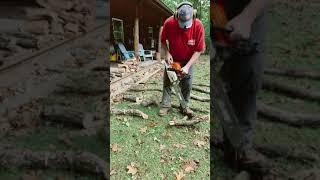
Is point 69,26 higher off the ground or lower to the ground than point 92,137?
higher

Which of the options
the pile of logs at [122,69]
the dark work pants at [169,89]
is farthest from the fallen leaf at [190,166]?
the pile of logs at [122,69]

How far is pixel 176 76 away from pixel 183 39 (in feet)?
0.46

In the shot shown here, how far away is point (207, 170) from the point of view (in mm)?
1267

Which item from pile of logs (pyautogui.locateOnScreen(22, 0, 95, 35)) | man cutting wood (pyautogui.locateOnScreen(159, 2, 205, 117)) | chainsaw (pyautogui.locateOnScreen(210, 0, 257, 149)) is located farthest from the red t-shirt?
pile of logs (pyautogui.locateOnScreen(22, 0, 95, 35))

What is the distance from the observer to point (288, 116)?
49.1 inches

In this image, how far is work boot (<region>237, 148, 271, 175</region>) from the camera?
1.19 metres

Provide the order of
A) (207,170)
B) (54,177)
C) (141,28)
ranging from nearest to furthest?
(207,170) < (54,177) < (141,28)

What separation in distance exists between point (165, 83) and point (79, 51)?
364mm

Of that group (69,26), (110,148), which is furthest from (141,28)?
(110,148)

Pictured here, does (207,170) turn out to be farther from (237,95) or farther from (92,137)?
(92,137)

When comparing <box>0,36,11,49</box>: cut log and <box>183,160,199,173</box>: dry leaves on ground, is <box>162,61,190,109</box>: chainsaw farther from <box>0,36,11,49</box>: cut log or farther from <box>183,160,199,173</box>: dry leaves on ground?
<box>0,36,11,49</box>: cut log

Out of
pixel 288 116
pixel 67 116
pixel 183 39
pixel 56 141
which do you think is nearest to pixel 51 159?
pixel 56 141

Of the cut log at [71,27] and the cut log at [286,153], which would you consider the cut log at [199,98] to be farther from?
the cut log at [71,27]

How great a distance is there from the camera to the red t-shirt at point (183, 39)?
1.18 metres
